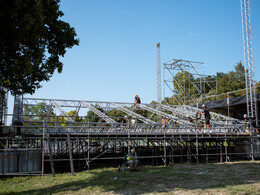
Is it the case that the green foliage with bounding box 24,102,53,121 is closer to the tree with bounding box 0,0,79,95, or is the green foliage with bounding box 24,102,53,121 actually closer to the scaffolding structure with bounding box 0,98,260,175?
the scaffolding structure with bounding box 0,98,260,175

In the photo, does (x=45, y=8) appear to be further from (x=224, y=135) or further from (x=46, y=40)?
(x=224, y=135)

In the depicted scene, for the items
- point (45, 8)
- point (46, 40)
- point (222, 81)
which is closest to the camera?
point (45, 8)

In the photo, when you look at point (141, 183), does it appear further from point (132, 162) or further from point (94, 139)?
point (94, 139)

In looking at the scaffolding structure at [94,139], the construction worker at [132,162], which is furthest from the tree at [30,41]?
the construction worker at [132,162]

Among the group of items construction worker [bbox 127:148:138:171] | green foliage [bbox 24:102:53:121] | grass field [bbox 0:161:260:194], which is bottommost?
grass field [bbox 0:161:260:194]

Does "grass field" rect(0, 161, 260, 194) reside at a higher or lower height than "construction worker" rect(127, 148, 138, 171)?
lower

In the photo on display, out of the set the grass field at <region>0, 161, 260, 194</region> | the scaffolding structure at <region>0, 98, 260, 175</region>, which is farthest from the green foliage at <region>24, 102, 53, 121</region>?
the grass field at <region>0, 161, 260, 194</region>

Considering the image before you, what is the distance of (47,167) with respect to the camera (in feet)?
48.3

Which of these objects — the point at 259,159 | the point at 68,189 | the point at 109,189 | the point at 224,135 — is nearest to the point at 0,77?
the point at 68,189

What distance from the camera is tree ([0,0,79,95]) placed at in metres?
8.24

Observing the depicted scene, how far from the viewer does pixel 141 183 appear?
10.2 m

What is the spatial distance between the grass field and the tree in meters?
3.69

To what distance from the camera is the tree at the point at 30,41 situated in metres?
8.24

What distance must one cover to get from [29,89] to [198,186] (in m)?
7.11
